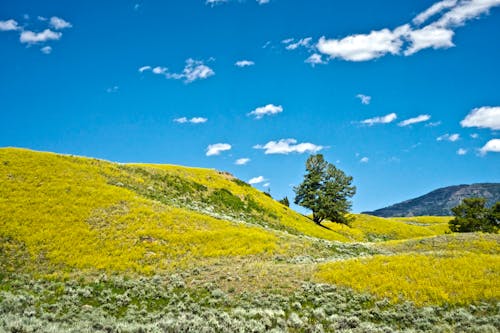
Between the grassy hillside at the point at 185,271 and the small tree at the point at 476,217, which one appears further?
the small tree at the point at 476,217

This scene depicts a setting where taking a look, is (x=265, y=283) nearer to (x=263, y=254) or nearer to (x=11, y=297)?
(x=263, y=254)


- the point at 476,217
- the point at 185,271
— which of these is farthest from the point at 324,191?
the point at 185,271

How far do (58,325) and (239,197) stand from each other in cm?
4463

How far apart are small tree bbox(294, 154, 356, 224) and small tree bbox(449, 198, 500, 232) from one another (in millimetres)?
18180

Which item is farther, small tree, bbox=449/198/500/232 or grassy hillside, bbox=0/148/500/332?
small tree, bbox=449/198/500/232

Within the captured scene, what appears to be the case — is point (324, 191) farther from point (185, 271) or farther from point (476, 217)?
point (185, 271)

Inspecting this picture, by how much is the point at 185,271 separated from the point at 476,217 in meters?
54.3

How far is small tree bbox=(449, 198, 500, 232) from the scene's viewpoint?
6103 cm

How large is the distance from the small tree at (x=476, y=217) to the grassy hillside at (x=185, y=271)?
1072 inches

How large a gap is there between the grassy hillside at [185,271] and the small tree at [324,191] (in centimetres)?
2753

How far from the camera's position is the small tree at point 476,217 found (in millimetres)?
61031

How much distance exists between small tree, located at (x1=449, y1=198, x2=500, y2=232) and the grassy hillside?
27.2 m

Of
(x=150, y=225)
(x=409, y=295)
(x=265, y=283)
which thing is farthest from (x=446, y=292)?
(x=150, y=225)

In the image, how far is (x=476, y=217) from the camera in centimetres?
6228
